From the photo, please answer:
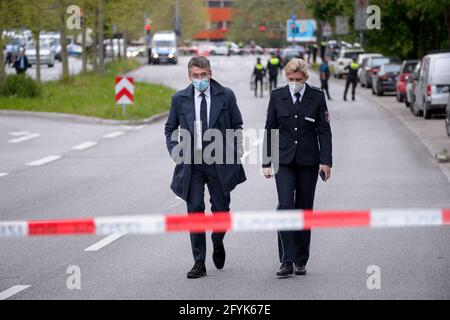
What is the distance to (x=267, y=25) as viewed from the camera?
146m

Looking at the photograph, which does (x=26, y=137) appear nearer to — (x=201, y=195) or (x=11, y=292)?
(x=201, y=195)

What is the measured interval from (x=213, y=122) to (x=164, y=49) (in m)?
75.0

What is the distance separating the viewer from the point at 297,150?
951cm

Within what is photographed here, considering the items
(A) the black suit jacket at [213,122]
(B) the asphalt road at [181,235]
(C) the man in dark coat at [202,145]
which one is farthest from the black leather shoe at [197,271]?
(A) the black suit jacket at [213,122]

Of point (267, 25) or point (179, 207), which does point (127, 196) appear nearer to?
point (179, 207)

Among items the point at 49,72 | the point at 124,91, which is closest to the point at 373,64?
the point at 124,91

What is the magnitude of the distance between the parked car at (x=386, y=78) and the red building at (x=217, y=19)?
471 feet

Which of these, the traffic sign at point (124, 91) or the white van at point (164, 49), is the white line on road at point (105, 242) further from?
the white van at point (164, 49)

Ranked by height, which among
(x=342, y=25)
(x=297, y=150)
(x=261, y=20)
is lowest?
(x=261, y=20)

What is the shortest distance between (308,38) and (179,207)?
101 metres

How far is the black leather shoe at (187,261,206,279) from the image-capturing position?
945cm

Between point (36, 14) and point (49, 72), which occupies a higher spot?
point (36, 14)
